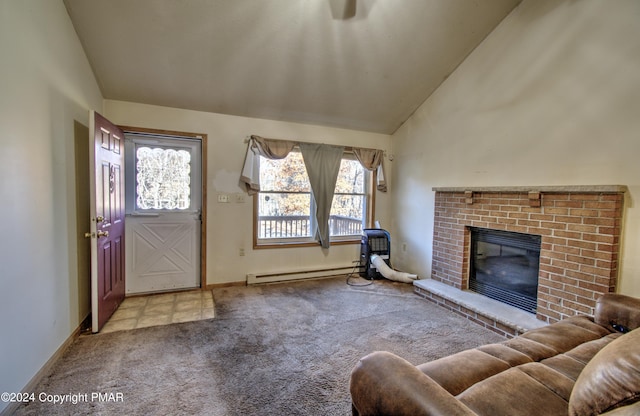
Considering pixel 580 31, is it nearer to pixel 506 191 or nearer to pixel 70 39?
pixel 506 191

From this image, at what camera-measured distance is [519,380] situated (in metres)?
1.26

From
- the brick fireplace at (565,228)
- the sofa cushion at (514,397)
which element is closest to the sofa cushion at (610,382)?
the sofa cushion at (514,397)

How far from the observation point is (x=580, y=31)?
2482mm

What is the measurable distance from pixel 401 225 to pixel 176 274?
10.8 feet

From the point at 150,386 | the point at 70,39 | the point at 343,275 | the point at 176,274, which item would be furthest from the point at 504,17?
the point at 176,274

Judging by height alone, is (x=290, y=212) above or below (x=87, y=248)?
above

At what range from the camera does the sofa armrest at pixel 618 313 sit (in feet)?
5.58

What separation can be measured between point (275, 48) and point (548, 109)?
2.71 metres

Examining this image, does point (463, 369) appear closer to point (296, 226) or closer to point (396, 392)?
point (396, 392)

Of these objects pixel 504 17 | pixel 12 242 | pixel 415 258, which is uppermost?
pixel 504 17

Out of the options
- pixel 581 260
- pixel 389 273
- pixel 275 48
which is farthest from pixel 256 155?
pixel 581 260

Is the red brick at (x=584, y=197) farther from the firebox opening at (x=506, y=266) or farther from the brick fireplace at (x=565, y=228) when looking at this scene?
the firebox opening at (x=506, y=266)

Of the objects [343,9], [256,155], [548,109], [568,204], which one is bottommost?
[568,204]

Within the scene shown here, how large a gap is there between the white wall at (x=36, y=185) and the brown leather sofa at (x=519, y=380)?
2.03 metres
